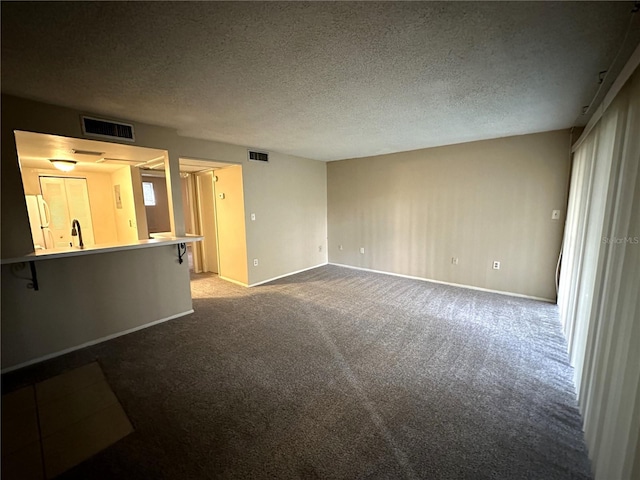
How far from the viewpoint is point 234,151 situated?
13.8 ft

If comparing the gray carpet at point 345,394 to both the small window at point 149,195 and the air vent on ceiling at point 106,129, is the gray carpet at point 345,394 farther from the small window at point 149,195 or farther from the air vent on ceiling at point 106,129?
the small window at point 149,195

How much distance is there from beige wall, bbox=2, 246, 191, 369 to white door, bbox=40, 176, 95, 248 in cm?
272

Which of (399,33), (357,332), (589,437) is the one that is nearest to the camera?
(399,33)

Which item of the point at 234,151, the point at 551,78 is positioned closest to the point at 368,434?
the point at 551,78

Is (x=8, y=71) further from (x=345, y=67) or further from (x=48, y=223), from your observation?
(x=48, y=223)

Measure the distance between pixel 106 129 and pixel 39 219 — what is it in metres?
3.06

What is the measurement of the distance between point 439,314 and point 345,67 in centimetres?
307

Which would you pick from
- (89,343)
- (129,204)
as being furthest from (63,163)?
(89,343)

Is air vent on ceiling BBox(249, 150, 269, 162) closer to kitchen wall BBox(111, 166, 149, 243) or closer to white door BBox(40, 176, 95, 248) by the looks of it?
kitchen wall BBox(111, 166, 149, 243)

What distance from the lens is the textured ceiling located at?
1270mm

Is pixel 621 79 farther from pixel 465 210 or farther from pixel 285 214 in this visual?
pixel 285 214

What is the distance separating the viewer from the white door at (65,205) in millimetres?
4660

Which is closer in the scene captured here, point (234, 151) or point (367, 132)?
point (367, 132)

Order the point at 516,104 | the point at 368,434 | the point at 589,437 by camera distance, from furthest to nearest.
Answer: the point at 516,104, the point at 368,434, the point at 589,437
